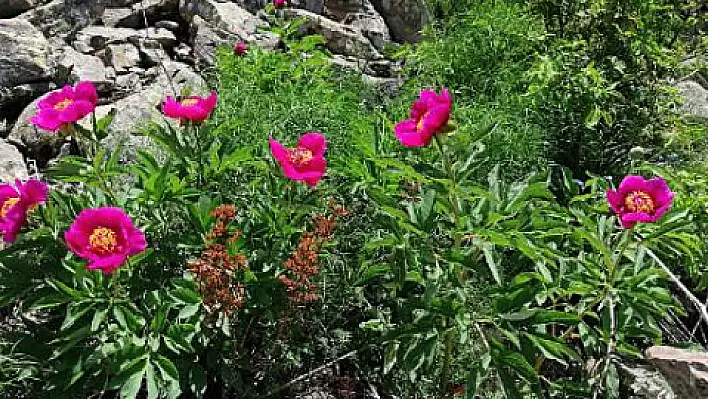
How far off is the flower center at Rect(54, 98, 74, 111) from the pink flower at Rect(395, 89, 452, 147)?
3.06 ft

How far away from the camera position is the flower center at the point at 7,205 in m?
1.99

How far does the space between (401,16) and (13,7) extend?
2911mm

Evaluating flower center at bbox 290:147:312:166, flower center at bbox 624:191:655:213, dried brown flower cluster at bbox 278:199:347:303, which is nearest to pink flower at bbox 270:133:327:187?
flower center at bbox 290:147:312:166

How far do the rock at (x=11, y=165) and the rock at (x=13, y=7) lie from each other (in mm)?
1974

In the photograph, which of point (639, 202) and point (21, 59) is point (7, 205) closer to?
point (639, 202)

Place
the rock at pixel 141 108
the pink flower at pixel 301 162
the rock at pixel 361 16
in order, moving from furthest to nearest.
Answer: the rock at pixel 361 16 < the rock at pixel 141 108 < the pink flower at pixel 301 162

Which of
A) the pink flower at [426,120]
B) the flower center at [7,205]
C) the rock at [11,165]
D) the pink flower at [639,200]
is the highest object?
the pink flower at [426,120]

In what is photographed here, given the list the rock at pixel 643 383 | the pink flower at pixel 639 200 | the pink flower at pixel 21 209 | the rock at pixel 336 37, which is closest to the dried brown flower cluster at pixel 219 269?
the pink flower at pixel 21 209

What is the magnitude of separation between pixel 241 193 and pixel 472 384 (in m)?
0.97

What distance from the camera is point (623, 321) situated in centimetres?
210

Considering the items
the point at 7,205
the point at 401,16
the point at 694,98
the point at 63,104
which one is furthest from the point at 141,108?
the point at 694,98

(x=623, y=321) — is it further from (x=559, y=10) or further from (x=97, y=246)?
(x=559, y=10)

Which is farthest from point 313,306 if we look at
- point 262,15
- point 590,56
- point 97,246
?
point 262,15

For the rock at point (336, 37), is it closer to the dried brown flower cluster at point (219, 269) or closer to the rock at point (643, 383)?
the rock at point (643, 383)
